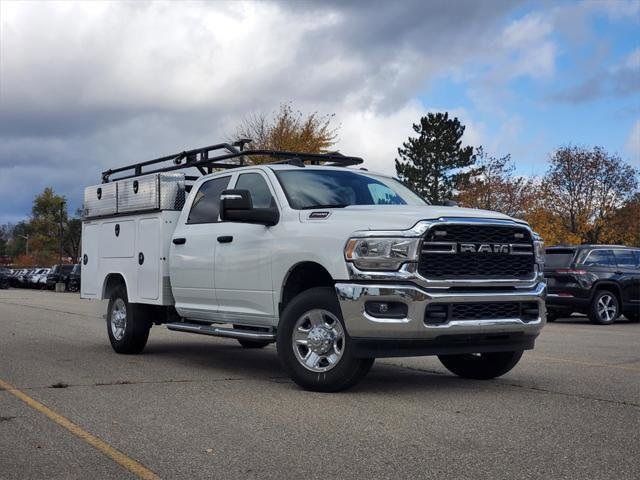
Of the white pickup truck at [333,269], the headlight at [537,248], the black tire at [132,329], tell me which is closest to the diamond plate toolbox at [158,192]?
the white pickup truck at [333,269]

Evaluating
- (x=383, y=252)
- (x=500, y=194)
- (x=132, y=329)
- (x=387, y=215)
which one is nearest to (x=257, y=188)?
(x=387, y=215)

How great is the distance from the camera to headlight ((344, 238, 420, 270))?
6.63 meters

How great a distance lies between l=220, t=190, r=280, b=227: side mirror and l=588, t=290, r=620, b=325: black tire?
11.5 meters

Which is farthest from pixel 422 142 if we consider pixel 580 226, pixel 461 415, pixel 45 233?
pixel 461 415

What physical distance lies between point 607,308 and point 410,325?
12299mm

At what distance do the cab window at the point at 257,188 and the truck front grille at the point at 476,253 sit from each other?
6.20ft

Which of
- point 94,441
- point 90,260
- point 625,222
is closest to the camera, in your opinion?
point 94,441

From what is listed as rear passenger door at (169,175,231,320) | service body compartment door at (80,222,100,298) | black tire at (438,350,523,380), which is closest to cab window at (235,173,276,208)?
rear passenger door at (169,175,231,320)

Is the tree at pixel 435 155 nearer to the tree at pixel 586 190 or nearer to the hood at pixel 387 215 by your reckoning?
the tree at pixel 586 190

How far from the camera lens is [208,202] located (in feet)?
29.6

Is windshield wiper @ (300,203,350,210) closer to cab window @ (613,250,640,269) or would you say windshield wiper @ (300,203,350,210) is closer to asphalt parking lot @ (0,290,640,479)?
asphalt parking lot @ (0,290,640,479)

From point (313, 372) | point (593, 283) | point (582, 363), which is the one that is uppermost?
point (593, 283)

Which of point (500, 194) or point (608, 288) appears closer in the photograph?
point (608, 288)

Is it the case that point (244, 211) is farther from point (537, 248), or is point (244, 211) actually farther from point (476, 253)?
point (537, 248)
